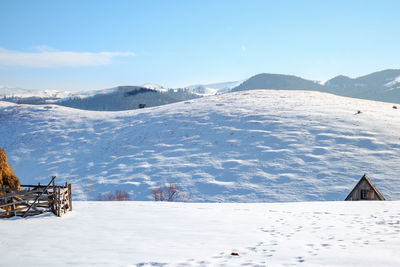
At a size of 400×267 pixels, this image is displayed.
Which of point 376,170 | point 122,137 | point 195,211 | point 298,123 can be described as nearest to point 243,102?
point 298,123

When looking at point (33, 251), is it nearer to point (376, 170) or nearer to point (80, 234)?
point (80, 234)

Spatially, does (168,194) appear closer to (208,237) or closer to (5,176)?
(5,176)

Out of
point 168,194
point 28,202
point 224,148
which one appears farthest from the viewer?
point 224,148

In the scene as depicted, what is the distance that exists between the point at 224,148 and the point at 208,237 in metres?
36.9

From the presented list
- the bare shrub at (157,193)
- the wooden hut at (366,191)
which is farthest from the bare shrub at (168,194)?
the wooden hut at (366,191)

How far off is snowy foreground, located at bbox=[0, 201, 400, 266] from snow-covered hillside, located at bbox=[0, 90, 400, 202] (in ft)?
62.2

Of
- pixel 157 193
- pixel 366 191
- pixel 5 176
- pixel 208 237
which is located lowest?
pixel 157 193

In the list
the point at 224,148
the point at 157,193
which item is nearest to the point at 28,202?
the point at 157,193

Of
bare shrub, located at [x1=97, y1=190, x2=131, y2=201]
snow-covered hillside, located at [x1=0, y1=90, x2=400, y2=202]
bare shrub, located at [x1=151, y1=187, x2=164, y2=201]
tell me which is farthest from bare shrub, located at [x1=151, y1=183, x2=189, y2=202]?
bare shrub, located at [x1=97, y1=190, x2=131, y2=201]

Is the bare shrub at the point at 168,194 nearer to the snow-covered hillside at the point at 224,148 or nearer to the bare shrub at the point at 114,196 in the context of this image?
the snow-covered hillside at the point at 224,148

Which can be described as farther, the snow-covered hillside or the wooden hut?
the snow-covered hillside

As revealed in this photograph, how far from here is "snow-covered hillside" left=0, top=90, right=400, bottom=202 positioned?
39188 millimetres

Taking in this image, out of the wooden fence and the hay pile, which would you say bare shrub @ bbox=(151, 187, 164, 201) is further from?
the wooden fence

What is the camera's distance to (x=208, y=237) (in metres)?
13.4
